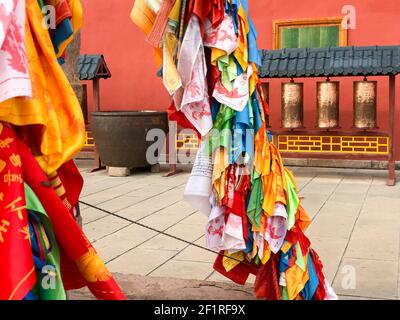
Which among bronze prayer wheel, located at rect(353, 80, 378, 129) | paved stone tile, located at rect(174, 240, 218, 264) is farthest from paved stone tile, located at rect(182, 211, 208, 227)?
bronze prayer wheel, located at rect(353, 80, 378, 129)

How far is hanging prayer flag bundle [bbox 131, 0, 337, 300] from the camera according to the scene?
9.28 ft

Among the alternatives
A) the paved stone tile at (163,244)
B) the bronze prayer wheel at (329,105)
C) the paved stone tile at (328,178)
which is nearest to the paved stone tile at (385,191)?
the paved stone tile at (328,178)

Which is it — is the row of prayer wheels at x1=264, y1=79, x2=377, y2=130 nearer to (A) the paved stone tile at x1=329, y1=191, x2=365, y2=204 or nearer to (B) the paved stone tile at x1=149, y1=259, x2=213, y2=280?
(A) the paved stone tile at x1=329, y1=191, x2=365, y2=204

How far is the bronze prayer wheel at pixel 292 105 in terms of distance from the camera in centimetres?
804

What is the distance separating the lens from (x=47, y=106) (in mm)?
1773

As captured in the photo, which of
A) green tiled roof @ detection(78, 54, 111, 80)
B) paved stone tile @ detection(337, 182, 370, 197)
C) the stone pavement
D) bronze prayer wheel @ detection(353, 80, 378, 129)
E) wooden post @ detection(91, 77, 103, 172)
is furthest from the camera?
wooden post @ detection(91, 77, 103, 172)

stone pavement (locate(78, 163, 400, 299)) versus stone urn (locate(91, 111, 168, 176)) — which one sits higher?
stone urn (locate(91, 111, 168, 176))

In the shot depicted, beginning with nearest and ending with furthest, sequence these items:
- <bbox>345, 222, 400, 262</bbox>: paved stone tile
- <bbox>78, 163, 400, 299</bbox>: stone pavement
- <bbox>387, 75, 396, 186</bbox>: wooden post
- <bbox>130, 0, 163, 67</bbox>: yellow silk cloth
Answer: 1. <bbox>130, 0, 163, 67</bbox>: yellow silk cloth
2. <bbox>78, 163, 400, 299</bbox>: stone pavement
3. <bbox>345, 222, 400, 262</bbox>: paved stone tile
4. <bbox>387, 75, 396, 186</bbox>: wooden post

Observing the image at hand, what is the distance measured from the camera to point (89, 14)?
9672 mm

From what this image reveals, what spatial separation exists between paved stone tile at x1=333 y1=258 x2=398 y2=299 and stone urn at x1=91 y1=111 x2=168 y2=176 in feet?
15.5

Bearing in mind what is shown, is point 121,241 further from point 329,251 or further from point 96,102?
point 96,102

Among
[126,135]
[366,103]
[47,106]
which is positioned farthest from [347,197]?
[47,106]

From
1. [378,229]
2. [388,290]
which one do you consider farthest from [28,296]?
Result: [378,229]

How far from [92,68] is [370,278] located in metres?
5.93
